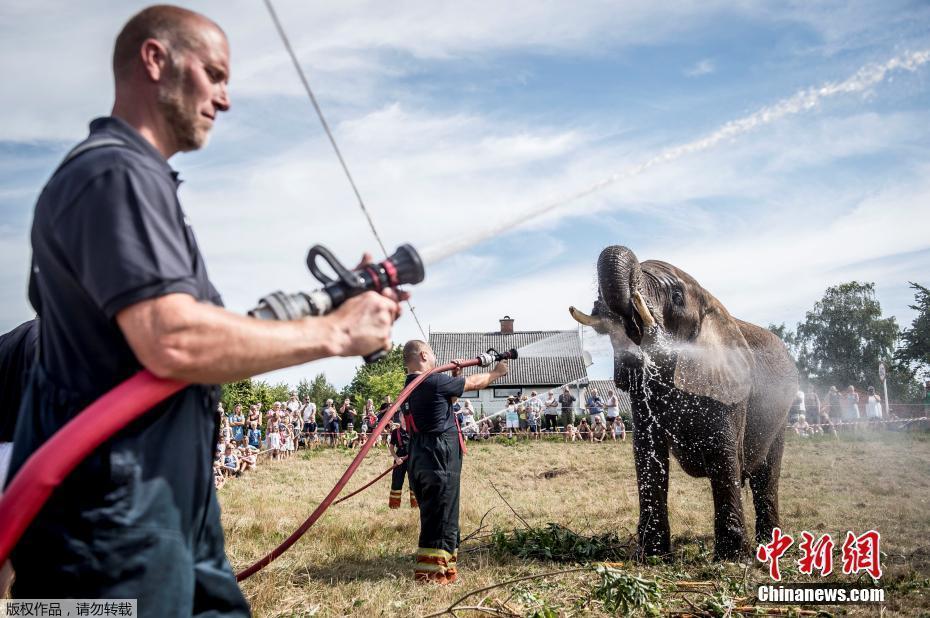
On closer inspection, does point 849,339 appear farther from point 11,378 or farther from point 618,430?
point 11,378

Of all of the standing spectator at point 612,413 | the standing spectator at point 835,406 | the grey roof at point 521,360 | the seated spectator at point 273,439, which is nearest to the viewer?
the seated spectator at point 273,439

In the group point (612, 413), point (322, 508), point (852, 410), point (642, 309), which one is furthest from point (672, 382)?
point (852, 410)

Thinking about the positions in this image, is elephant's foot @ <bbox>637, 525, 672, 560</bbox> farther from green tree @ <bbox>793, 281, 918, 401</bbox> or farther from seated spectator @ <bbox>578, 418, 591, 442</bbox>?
green tree @ <bbox>793, 281, 918, 401</bbox>

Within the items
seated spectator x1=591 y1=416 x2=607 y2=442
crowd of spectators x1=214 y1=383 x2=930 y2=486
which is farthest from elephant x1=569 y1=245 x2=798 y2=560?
seated spectator x1=591 y1=416 x2=607 y2=442

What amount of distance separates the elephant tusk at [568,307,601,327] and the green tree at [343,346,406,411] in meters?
35.8

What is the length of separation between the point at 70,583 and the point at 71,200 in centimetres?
96

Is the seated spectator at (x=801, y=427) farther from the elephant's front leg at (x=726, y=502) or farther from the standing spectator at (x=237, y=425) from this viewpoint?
the elephant's front leg at (x=726, y=502)

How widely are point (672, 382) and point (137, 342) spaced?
21.0ft

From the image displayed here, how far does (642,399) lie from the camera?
775cm

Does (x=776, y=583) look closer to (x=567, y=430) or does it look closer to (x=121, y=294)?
(x=121, y=294)

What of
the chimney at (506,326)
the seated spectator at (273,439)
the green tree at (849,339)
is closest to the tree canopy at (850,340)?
the green tree at (849,339)

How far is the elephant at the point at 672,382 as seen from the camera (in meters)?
7.34

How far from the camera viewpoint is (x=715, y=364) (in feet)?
25.4

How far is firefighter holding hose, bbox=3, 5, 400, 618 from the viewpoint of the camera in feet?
6.08
